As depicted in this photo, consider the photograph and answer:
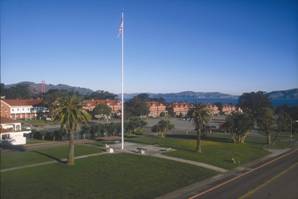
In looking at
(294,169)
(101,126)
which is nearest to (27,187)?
(294,169)

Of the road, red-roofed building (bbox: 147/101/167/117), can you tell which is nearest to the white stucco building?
the road

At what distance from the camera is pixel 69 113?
34938 millimetres

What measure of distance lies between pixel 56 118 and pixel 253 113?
50590 millimetres

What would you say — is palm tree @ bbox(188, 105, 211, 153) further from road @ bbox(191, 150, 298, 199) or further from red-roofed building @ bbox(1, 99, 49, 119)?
red-roofed building @ bbox(1, 99, 49, 119)

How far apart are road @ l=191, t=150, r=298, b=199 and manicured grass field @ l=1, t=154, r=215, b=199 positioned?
2957 millimetres

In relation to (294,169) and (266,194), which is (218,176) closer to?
(266,194)

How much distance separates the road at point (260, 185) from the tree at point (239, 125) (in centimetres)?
2437

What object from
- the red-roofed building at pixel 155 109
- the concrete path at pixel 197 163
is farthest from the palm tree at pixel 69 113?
the red-roofed building at pixel 155 109

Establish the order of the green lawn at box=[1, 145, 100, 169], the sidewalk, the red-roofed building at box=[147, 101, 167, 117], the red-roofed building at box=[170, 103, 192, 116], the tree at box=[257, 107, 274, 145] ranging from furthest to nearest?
the red-roofed building at box=[170, 103, 192, 116] → the red-roofed building at box=[147, 101, 167, 117] → the tree at box=[257, 107, 274, 145] → the green lawn at box=[1, 145, 100, 169] → the sidewalk

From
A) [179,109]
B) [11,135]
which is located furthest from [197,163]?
[179,109]

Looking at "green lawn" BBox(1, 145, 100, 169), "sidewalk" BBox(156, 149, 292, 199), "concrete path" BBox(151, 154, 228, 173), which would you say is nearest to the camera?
"sidewalk" BBox(156, 149, 292, 199)

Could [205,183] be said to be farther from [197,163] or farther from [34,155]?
[34,155]

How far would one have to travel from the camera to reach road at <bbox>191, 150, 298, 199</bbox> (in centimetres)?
2775

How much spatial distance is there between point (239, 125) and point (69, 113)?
41.1 metres
